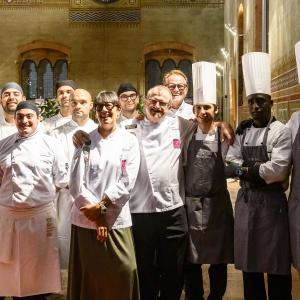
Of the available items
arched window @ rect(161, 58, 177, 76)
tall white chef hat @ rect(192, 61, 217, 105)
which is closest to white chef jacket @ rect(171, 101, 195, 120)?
tall white chef hat @ rect(192, 61, 217, 105)

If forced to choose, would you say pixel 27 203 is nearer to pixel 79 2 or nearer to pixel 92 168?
pixel 92 168

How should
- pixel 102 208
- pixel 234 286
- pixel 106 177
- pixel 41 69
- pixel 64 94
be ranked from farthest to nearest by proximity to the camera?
pixel 41 69 < pixel 64 94 < pixel 234 286 < pixel 106 177 < pixel 102 208

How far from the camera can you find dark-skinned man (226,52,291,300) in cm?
351

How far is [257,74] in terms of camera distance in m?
3.79

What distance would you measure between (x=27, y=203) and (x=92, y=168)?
0.67m

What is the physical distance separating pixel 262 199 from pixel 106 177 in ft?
3.56

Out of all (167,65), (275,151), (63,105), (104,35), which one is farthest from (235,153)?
(167,65)

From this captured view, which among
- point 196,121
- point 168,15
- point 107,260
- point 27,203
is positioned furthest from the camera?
point 168,15

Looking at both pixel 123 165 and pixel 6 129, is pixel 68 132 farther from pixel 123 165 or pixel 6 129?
pixel 123 165

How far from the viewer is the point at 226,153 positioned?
389 centimetres

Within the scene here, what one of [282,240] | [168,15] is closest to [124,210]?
[282,240]

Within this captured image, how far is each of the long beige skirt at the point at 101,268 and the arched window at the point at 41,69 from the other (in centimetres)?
1545

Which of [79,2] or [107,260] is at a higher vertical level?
A: [79,2]

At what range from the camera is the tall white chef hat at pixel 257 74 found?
3.70 metres
